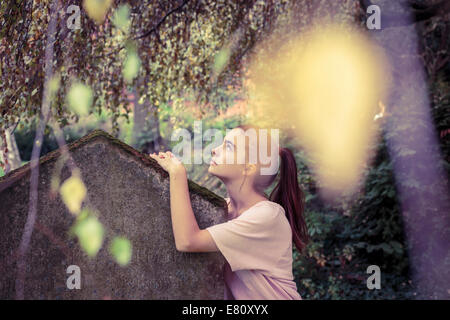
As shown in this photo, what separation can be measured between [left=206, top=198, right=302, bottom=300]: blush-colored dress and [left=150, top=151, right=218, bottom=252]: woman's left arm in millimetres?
45

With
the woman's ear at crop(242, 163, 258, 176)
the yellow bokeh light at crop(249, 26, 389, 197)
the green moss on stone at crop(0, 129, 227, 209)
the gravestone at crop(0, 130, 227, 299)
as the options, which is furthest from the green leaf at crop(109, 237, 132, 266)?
the yellow bokeh light at crop(249, 26, 389, 197)

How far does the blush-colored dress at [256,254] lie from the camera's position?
7.02 feet

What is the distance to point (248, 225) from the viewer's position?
219cm

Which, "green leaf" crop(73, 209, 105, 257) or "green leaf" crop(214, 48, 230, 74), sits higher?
"green leaf" crop(214, 48, 230, 74)

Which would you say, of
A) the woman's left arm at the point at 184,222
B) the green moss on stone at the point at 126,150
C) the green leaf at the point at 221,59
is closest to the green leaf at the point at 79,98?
the green leaf at the point at 221,59

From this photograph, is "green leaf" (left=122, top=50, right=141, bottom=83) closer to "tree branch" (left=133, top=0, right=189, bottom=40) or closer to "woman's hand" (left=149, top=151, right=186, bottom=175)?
"tree branch" (left=133, top=0, right=189, bottom=40)

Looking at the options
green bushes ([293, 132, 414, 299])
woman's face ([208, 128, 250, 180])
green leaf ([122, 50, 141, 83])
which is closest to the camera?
woman's face ([208, 128, 250, 180])

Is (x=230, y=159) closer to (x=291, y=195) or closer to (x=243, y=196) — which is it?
(x=243, y=196)

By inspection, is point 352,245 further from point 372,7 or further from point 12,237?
point 12,237

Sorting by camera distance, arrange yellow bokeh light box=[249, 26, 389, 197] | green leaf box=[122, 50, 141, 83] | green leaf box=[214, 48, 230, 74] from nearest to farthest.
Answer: green leaf box=[122, 50, 141, 83] < green leaf box=[214, 48, 230, 74] < yellow bokeh light box=[249, 26, 389, 197]

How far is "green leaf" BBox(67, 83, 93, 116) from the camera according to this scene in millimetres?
4473

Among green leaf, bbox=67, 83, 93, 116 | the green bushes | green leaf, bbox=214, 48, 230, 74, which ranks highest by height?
green leaf, bbox=214, 48, 230, 74

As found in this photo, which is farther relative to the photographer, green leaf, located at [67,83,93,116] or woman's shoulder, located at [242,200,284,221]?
green leaf, located at [67,83,93,116]

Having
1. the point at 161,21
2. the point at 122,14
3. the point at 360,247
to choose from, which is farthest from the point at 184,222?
the point at 360,247
